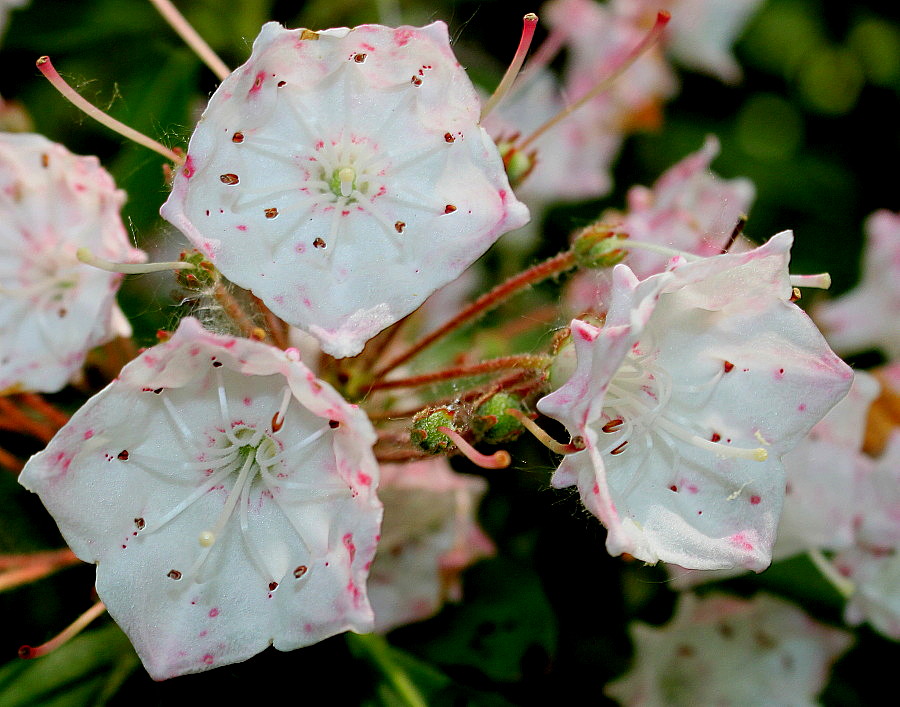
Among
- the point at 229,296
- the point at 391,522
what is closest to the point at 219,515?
the point at 229,296

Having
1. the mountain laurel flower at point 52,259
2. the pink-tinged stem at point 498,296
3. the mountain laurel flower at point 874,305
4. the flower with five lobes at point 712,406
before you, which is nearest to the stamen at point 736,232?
the flower with five lobes at point 712,406

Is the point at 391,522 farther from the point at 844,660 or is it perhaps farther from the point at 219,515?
the point at 844,660

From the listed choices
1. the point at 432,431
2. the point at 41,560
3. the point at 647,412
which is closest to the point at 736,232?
the point at 647,412

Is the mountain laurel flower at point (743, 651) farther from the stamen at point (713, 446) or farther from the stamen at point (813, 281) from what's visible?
the stamen at point (813, 281)

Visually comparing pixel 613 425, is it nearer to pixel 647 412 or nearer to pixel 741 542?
pixel 647 412

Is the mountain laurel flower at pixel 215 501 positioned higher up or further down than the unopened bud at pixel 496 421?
higher up

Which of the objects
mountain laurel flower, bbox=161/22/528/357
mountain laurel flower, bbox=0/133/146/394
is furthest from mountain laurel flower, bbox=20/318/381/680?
mountain laurel flower, bbox=0/133/146/394
